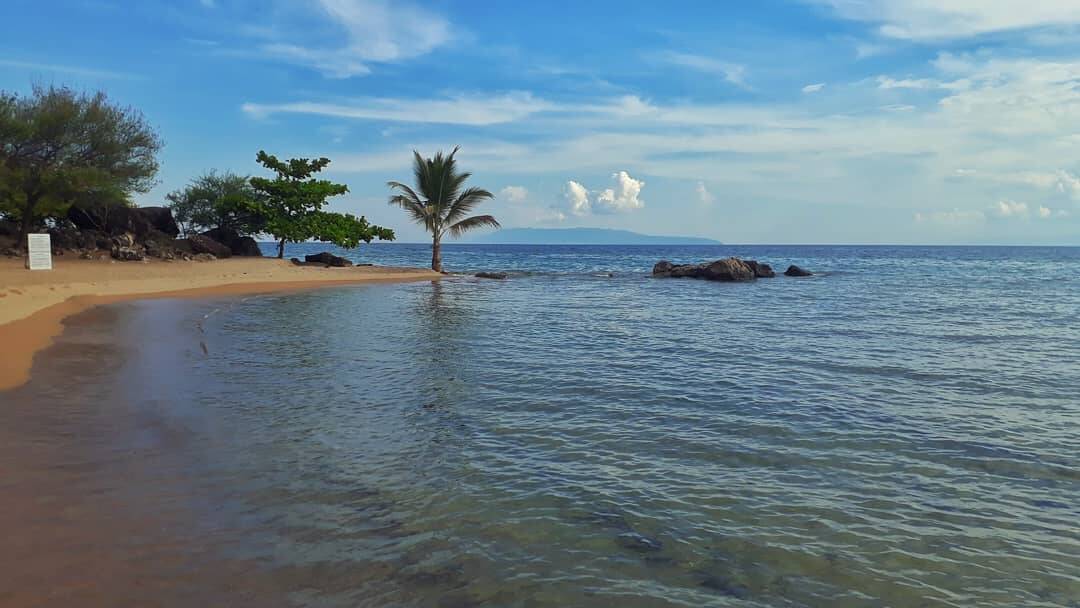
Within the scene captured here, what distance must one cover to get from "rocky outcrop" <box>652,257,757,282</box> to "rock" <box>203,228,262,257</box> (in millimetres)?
28233

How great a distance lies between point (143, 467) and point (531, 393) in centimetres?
540

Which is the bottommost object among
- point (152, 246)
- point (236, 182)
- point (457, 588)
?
point (457, 588)

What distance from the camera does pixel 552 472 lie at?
667cm

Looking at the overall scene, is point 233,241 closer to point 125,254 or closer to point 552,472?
point 125,254

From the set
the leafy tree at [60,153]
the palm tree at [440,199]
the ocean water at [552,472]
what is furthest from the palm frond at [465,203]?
the ocean water at [552,472]

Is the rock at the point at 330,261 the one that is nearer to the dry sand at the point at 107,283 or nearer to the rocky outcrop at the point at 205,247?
the dry sand at the point at 107,283

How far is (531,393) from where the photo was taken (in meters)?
10.3

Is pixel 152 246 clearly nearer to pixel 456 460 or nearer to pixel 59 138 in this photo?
pixel 59 138

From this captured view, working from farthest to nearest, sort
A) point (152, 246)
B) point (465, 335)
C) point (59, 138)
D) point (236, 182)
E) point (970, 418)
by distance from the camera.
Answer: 1. point (236, 182)
2. point (152, 246)
3. point (59, 138)
4. point (465, 335)
5. point (970, 418)

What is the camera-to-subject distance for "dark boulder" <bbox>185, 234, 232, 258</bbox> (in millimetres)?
39188

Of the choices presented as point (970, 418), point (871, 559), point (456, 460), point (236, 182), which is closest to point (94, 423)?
point (456, 460)

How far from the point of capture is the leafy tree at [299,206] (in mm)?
40438

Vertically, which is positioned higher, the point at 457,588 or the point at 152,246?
the point at 152,246

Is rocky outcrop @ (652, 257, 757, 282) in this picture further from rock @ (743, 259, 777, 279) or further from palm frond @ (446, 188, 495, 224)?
palm frond @ (446, 188, 495, 224)
